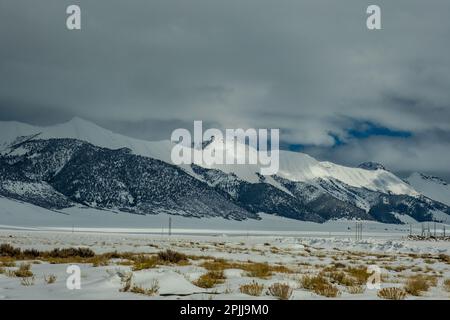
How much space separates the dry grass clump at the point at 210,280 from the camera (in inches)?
572

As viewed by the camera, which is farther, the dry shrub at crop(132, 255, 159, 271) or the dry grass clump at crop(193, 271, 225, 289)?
the dry shrub at crop(132, 255, 159, 271)

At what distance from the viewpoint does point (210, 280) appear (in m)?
15.2

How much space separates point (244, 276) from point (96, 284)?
6670mm

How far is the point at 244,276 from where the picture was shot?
719 inches

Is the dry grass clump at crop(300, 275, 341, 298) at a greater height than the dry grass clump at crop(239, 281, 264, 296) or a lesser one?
lesser

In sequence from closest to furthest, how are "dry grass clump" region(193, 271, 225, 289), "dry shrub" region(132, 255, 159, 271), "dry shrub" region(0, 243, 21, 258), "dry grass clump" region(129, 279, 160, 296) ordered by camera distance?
"dry grass clump" region(129, 279, 160, 296), "dry grass clump" region(193, 271, 225, 289), "dry shrub" region(132, 255, 159, 271), "dry shrub" region(0, 243, 21, 258)

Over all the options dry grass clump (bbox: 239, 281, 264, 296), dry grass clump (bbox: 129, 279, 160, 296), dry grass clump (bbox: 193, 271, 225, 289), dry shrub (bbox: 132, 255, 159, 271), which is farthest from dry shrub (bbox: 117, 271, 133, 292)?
dry grass clump (bbox: 239, 281, 264, 296)

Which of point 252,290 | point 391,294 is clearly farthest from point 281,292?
point 391,294

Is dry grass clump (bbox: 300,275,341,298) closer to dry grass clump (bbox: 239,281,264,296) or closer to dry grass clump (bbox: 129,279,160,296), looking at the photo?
dry grass clump (bbox: 239,281,264,296)

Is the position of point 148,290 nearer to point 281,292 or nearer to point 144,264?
point 281,292

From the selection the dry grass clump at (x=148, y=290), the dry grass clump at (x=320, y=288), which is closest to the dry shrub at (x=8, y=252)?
the dry grass clump at (x=148, y=290)

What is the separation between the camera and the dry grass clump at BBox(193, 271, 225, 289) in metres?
14.5
